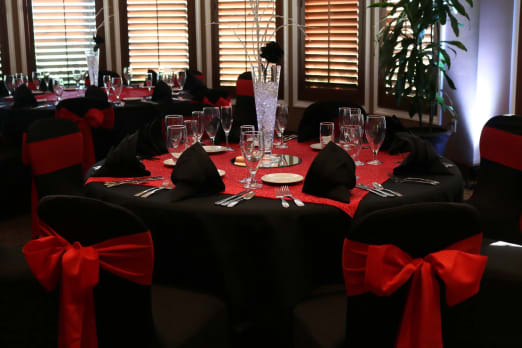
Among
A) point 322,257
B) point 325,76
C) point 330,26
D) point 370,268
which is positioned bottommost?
point 322,257

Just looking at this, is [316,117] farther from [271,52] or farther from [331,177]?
[331,177]

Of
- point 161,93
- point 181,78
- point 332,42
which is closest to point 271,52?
point 161,93

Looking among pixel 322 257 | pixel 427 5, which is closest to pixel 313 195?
pixel 322 257

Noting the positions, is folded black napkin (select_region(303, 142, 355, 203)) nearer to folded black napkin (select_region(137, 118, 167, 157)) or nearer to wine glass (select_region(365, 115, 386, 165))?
wine glass (select_region(365, 115, 386, 165))

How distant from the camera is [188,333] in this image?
162 cm

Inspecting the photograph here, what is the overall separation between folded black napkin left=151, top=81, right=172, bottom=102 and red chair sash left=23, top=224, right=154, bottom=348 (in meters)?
3.39

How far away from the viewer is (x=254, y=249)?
1.82 m

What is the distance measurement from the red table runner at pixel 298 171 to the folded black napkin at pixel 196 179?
0.08 meters

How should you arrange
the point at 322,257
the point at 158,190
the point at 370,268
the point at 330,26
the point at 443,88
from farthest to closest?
1. the point at 330,26
2. the point at 443,88
3. the point at 158,190
4. the point at 322,257
5. the point at 370,268

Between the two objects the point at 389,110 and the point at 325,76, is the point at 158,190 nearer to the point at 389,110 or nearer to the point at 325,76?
the point at 389,110

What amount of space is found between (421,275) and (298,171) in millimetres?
1076

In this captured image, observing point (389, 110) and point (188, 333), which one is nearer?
point (188, 333)

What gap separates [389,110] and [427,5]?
144cm

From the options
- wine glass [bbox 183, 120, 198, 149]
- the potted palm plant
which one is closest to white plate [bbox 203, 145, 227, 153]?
wine glass [bbox 183, 120, 198, 149]
